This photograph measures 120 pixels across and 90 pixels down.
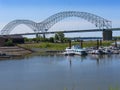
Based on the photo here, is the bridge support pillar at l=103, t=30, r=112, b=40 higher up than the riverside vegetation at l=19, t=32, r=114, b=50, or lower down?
higher up

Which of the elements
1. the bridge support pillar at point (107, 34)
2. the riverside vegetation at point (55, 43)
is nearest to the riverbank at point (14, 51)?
the riverside vegetation at point (55, 43)

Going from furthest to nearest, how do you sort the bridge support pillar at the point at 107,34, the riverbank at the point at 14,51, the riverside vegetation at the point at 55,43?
1. the bridge support pillar at the point at 107,34
2. the riverside vegetation at the point at 55,43
3. the riverbank at the point at 14,51

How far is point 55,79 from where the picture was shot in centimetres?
2658

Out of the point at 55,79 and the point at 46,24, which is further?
the point at 46,24

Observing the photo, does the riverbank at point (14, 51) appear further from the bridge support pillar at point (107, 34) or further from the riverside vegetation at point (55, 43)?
the bridge support pillar at point (107, 34)

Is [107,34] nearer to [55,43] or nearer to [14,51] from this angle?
[55,43]

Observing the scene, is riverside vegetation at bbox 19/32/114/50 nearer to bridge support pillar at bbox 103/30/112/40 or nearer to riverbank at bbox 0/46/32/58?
bridge support pillar at bbox 103/30/112/40

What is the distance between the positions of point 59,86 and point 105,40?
232ft

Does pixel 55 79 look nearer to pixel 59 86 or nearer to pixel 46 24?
pixel 59 86

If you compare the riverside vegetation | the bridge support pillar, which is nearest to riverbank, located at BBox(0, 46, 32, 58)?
the riverside vegetation

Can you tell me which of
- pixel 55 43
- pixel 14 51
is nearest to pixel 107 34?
pixel 55 43

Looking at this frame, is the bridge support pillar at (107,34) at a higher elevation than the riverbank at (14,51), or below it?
higher

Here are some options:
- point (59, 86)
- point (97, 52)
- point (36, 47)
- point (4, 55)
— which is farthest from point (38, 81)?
point (36, 47)

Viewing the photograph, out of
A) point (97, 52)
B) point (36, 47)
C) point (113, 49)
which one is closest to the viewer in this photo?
point (97, 52)
